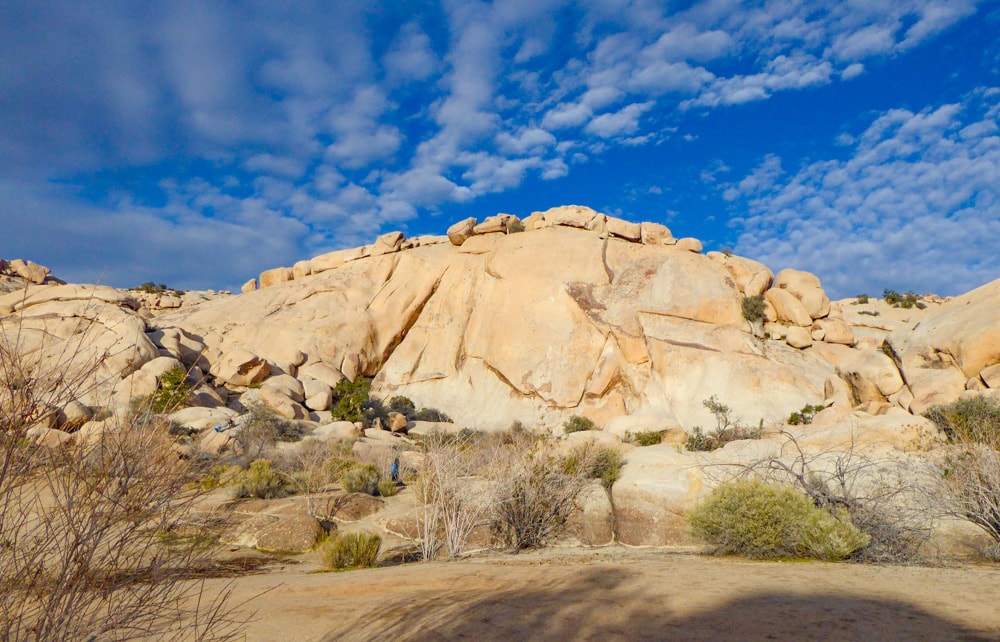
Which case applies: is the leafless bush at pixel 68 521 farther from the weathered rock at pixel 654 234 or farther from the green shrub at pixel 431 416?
the weathered rock at pixel 654 234

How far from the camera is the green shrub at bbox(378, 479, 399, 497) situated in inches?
586

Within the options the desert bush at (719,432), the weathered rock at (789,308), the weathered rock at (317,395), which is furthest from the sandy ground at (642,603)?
the weathered rock at (789,308)

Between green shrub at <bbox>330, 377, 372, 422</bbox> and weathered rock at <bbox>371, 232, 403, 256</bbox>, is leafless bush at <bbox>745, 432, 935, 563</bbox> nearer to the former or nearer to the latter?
green shrub at <bbox>330, 377, 372, 422</bbox>

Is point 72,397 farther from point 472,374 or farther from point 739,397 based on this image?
point 472,374

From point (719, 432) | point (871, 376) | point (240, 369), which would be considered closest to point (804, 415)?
point (871, 376)

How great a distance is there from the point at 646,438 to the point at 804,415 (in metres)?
8.83

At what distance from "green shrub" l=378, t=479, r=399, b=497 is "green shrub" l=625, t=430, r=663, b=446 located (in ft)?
34.8

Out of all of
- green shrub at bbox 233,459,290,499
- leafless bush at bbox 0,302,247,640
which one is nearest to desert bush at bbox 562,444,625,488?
green shrub at bbox 233,459,290,499

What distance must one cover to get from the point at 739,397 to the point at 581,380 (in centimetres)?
821

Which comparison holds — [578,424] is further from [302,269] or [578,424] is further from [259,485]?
[302,269]

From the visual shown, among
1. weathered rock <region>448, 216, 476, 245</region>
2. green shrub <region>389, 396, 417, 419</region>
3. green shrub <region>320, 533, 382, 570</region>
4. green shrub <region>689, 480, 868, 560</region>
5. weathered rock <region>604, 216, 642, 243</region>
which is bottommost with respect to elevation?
green shrub <region>320, 533, 382, 570</region>

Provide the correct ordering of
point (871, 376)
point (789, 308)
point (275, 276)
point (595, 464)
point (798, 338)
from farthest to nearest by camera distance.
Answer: point (275, 276), point (789, 308), point (798, 338), point (871, 376), point (595, 464)

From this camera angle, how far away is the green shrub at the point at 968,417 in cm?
1123

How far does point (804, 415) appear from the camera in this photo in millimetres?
25688
